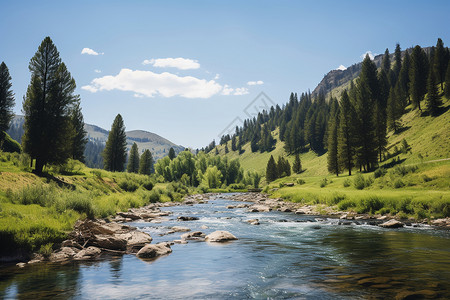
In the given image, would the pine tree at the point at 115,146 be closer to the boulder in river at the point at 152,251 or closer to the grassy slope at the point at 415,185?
the grassy slope at the point at 415,185

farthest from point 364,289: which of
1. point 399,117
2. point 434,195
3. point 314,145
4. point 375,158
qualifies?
point 314,145

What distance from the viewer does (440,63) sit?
100 m

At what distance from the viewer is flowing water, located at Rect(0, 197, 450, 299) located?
850 centimetres

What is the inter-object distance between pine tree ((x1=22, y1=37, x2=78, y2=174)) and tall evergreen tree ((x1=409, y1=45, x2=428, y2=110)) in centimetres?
9944

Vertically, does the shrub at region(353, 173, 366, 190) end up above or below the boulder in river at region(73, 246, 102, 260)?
above

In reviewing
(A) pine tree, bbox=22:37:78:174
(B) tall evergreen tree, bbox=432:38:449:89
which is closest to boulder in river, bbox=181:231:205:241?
(A) pine tree, bbox=22:37:78:174

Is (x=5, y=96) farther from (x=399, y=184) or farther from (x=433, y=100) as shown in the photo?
(x=433, y=100)

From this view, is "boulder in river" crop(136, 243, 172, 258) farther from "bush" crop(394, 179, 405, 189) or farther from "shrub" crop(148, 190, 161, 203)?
"shrub" crop(148, 190, 161, 203)

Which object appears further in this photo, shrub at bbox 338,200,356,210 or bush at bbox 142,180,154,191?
bush at bbox 142,180,154,191

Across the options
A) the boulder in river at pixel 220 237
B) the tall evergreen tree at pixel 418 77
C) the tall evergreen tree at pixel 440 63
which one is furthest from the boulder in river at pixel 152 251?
the tall evergreen tree at pixel 440 63

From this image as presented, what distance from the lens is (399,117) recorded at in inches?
3381

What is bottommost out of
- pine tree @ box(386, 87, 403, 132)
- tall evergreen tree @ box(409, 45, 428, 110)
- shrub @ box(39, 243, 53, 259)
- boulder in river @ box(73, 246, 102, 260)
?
boulder in river @ box(73, 246, 102, 260)

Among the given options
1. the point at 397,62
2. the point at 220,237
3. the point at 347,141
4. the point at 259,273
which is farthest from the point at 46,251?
the point at 397,62

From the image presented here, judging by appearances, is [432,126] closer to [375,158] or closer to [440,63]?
[375,158]
